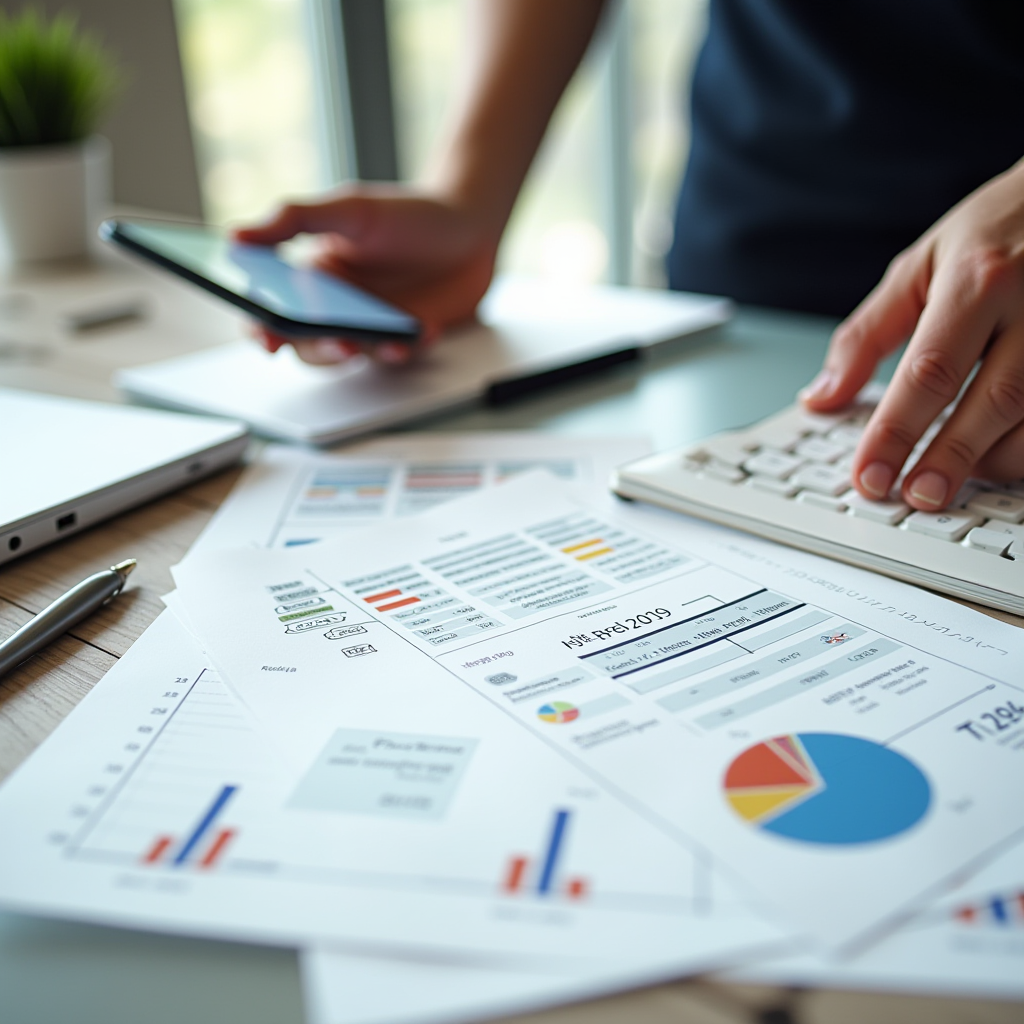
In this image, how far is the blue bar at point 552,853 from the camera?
0.29m

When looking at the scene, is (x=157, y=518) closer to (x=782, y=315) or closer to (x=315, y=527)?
(x=315, y=527)

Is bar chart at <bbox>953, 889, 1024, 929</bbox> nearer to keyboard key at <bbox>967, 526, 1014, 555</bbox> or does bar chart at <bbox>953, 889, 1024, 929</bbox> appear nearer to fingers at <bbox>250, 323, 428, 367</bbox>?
keyboard key at <bbox>967, 526, 1014, 555</bbox>

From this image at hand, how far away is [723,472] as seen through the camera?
0.55 meters

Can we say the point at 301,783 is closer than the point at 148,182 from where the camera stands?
Yes

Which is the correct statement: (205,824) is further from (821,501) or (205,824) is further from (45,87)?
(45,87)

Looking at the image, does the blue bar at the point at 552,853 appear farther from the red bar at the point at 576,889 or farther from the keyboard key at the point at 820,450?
the keyboard key at the point at 820,450

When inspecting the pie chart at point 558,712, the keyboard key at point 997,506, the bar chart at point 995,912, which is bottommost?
the bar chart at point 995,912

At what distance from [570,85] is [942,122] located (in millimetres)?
392

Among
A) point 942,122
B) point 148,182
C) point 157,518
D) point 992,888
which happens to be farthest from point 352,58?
point 992,888

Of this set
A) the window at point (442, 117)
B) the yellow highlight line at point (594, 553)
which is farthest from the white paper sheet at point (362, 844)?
the window at point (442, 117)

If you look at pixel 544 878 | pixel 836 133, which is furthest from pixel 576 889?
pixel 836 133

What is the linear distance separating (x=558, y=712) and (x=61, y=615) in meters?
0.24

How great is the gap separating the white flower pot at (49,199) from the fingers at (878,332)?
0.98 metres

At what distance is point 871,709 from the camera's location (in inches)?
14.2
